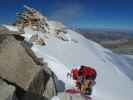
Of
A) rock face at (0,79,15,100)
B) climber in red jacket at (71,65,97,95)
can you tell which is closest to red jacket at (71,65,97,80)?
climber in red jacket at (71,65,97,95)

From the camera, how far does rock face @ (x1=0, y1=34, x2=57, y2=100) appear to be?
8867mm

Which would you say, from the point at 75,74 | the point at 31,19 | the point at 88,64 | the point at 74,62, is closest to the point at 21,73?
the point at 75,74

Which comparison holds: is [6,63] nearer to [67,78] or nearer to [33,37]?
[67,78]

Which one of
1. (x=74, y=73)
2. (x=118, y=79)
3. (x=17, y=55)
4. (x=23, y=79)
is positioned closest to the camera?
(x=23, y=79)

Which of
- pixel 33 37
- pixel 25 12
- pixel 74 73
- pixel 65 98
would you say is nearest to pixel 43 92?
pixel 65 98

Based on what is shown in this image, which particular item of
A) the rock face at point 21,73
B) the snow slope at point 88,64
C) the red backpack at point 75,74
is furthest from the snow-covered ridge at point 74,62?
the rock face at point 21,73

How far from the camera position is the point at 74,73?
1295 centimetres

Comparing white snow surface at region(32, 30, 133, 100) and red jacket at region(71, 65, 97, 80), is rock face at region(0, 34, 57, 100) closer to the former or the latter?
red jacket at region(71, 65, 97, 80)

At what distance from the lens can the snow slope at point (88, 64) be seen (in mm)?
Result: 14492

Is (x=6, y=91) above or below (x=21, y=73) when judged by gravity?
below

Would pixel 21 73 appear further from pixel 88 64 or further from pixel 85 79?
pixel 88 64

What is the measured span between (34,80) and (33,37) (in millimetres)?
9386

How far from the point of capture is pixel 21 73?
912 cm

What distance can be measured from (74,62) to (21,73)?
9.63 m
